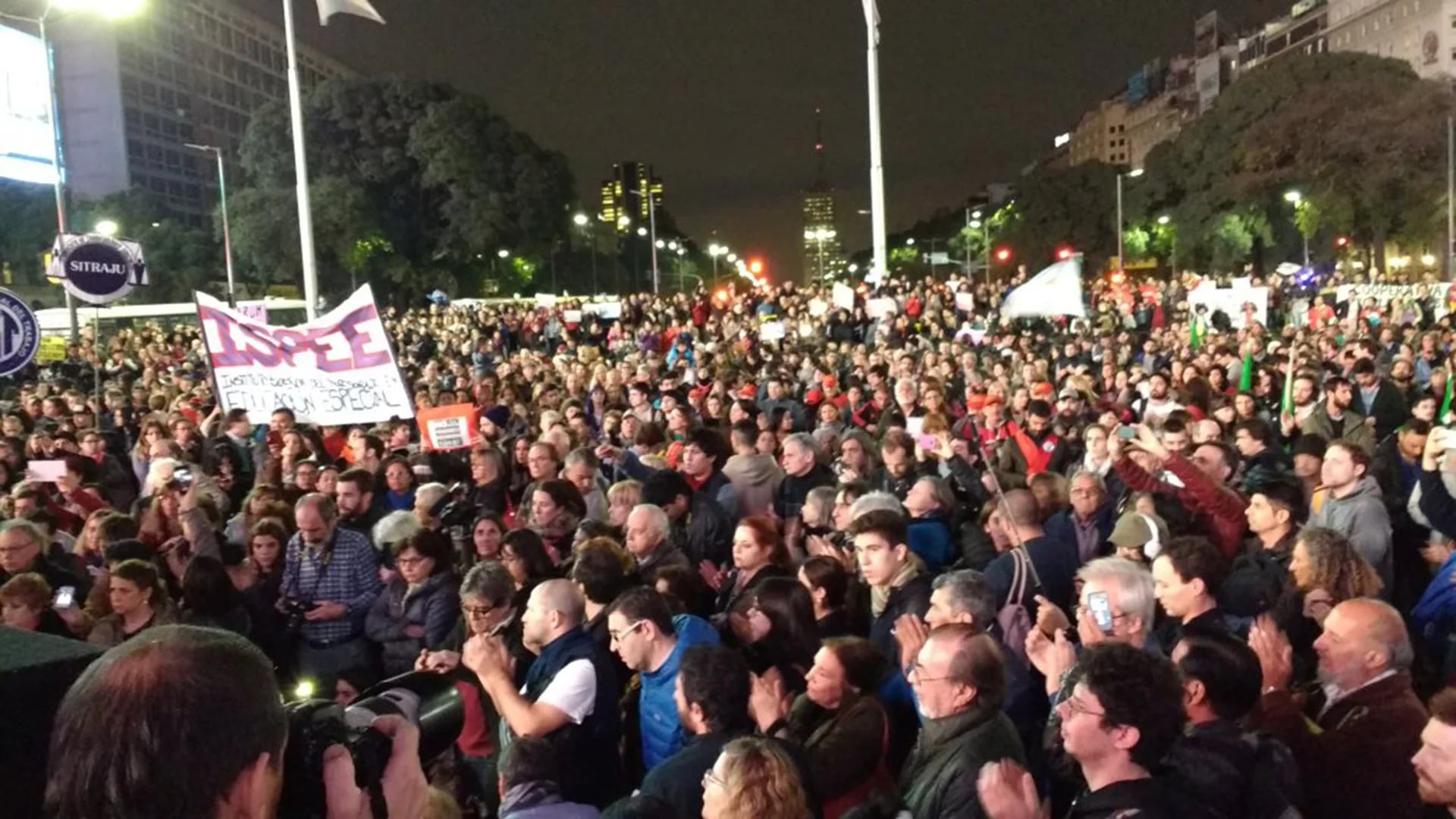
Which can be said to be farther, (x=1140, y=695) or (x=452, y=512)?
(x=452, y=512)

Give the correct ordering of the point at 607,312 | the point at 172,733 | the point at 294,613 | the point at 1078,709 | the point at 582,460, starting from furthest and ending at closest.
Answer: the point at 607,312 → the point at 582,460 → the point at 294,613 → the point at 1078,709 → the point at 172,733

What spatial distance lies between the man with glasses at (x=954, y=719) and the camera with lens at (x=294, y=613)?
353 centimetres

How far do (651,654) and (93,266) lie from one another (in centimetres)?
962

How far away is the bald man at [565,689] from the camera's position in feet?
12.6

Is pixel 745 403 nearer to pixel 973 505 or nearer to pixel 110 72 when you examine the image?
pixel 973 505

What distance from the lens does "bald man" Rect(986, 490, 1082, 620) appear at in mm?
5148

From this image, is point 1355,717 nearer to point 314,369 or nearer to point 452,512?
point 452,512

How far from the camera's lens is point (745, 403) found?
11047 millimetres

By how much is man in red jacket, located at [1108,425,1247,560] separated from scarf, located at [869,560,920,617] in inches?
72.5

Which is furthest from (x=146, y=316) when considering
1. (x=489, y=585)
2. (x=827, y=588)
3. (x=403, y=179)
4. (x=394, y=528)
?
(x=827, y=588)

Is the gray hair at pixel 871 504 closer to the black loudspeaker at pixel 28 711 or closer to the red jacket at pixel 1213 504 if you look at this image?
the red jacket at pixel 1213 504

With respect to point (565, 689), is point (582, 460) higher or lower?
higher

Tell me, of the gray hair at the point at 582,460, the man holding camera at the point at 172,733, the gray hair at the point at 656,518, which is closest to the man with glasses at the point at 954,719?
the man holding camera at the point at 172,733

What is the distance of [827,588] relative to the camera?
16.3 ft
